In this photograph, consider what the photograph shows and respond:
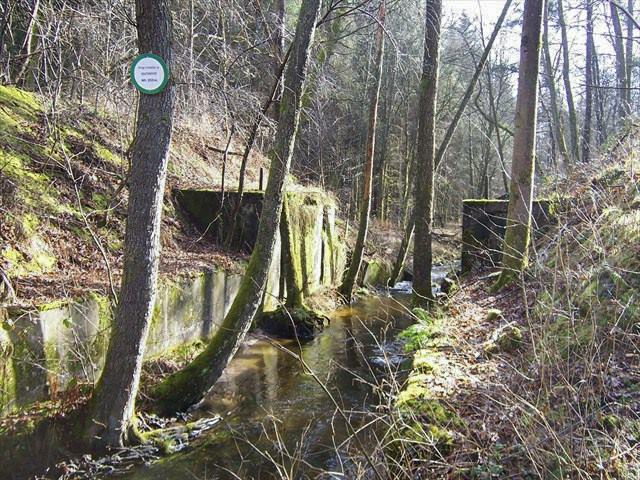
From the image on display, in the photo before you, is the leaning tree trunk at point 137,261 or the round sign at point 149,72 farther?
the leaning tree trunk at point 137,261

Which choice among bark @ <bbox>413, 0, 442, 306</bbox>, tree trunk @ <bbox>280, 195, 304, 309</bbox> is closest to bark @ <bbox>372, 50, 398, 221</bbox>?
bark @ <bbox>413, 0, 442, 306</bbox>

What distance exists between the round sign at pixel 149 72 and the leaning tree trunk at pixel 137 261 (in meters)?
0.15

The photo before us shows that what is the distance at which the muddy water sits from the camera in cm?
465

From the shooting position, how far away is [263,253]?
20.8 feet

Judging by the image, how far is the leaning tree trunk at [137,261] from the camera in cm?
480

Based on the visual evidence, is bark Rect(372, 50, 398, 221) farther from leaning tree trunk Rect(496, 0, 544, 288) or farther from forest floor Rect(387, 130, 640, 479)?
forest floor Rect(387, 130, 640, 479)

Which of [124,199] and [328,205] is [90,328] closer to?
[124,199]

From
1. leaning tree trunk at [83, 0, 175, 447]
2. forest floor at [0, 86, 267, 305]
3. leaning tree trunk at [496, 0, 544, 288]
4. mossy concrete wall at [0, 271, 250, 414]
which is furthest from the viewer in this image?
leaning tree trunk at [496, 0, 544, 288]

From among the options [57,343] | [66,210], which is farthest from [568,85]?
[57,343]

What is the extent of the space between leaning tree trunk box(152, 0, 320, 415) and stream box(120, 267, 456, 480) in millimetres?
474

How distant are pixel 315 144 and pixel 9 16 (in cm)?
1392

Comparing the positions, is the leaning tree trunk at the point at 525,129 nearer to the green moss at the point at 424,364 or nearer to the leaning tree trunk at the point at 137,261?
the green moss at the point at 424,364

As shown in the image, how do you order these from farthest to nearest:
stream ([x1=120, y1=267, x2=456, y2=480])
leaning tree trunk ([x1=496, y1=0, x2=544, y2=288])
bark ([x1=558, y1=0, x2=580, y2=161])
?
bark ([x1=558, y1=0, x2=580, y2=161]) < leaning tree trunk ([x1=496, y1=0, x2=544, y2=288]) < stream ([x1=120, y1=267, x2=456, y2=480])

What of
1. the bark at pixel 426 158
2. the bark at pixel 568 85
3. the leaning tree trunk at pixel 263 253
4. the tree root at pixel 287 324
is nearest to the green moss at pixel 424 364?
the leaning tree trunk at pixel 263 253
